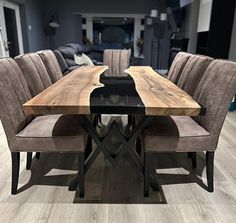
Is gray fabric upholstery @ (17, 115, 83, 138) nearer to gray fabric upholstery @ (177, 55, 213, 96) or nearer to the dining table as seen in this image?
the dining table

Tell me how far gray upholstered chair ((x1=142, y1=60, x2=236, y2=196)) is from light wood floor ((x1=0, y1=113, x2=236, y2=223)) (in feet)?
0.51

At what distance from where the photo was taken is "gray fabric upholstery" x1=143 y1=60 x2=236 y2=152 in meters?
1.51

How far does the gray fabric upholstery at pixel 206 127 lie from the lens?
1.51 meters

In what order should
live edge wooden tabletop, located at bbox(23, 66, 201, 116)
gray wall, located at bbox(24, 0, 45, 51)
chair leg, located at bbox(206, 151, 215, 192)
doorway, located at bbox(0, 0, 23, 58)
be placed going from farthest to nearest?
gray wall, located at bbox(24, 0, 45, 51) → doorway, located at bbox(0, 0, 23, 58) → chair leg, located at bbox(206, 151, 215, 192) → live edge wooden tabletop, located at bbox(23, 66, 201, 116)

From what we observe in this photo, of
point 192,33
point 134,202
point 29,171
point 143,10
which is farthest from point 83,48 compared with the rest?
point 134,202

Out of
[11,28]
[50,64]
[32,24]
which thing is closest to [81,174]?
[50,64]

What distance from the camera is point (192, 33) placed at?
602 centimetres

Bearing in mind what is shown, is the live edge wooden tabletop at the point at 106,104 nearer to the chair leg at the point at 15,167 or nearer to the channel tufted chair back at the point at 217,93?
the channel tufted chair back at the point at 217,93

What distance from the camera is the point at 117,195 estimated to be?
1724 millimetres

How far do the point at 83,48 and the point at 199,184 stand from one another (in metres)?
6.09

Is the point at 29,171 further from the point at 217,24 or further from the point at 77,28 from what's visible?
the point at 77,28

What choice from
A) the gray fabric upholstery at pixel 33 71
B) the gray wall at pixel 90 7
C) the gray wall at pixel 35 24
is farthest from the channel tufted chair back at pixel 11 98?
the gray wall at pixel 90 7

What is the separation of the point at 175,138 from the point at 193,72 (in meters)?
0.71

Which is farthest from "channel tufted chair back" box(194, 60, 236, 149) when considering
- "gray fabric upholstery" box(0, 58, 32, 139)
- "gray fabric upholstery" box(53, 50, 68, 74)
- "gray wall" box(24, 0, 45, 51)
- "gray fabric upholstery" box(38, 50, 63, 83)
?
"gray wall" box(24, 0, 45, 51)
